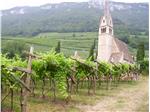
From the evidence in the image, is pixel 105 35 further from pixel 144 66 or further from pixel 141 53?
pixel 144 66

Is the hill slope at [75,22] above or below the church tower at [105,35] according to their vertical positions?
above

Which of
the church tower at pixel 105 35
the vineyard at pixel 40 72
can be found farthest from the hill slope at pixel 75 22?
the vineyard at pixel 40 72

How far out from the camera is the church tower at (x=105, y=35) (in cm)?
7450

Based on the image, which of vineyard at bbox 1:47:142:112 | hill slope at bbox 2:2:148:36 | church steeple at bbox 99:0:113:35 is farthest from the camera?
hill slope at bbox 2:2:148:36

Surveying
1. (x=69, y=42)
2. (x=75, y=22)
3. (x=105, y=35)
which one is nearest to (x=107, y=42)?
(x=105, y=35)

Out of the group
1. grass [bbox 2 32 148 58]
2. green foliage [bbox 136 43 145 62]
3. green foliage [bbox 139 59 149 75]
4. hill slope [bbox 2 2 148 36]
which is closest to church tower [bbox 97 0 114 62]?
green foliage [bbox 136 43 145 62]

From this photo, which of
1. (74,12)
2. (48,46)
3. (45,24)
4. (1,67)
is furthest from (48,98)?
(74,12)

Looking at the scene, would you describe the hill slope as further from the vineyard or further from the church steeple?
the vineyard

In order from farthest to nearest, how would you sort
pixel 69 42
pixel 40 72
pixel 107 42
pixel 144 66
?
pixel 69 42, pixel 107 42, pixel 144 66, pixel 40 72

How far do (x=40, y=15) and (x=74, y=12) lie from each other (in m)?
19.3

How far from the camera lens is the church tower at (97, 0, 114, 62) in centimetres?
7450

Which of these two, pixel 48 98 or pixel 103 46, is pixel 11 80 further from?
pixel 103 46

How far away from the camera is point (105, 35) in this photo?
2985 inches

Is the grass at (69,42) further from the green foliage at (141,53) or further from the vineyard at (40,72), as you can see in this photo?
the vineyard at (40,72)
